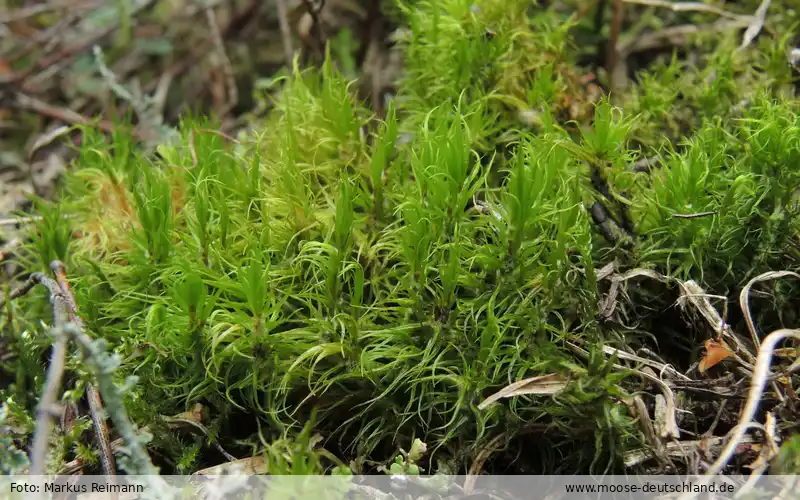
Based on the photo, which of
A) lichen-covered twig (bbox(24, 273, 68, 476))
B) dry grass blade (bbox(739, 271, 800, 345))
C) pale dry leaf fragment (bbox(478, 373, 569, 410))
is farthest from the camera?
dry grass blade (bbox(739, 271, 800, 345))

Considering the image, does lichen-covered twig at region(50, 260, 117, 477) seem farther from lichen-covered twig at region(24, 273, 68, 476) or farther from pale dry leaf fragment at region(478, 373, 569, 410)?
pale dry leaf fragment at region(478, 373, 569, 410)

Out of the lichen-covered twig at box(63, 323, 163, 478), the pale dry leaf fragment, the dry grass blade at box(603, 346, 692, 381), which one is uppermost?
the lichen-covered twig at box(63, 323, 163, 478)

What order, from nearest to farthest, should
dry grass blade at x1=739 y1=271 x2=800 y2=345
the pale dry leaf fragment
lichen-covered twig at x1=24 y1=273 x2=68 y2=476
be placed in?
lichen-covered twig at x1=24 y1=273 x2=68 y2=476 → the pale dry leaf fragment → dry grass blade at x1=739 y1=271 x2=800 y2=345

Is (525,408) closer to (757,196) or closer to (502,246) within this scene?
(502,246)

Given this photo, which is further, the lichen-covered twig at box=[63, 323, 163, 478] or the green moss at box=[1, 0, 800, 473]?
the green moss at box=[1, 0, 800, 473]

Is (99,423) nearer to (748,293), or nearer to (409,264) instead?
(409,264)

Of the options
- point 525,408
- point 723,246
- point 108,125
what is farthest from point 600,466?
point 108,125

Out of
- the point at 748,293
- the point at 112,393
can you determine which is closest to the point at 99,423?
the point at 112,393

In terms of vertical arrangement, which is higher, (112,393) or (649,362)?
(112,393)

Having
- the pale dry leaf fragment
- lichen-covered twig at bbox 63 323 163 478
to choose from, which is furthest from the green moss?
lichen-covered twig at bbox 63 323 163 478

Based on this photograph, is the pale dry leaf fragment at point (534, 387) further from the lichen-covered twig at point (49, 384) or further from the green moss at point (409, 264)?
the lichen-covered twig at point (49, 384)
